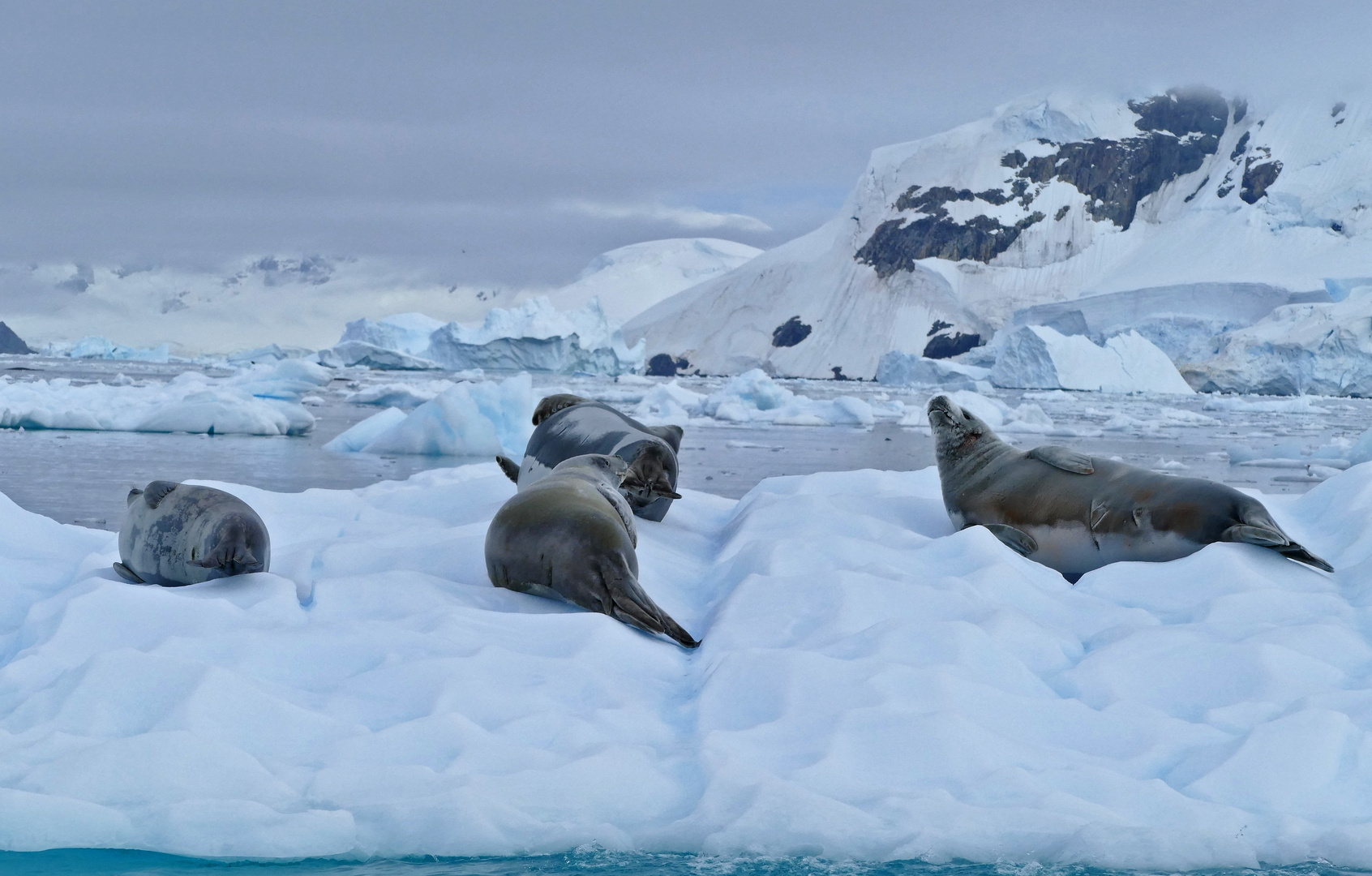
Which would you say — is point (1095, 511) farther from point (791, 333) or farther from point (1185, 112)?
point (1185, 112)

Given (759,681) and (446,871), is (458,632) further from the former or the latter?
(446,871)

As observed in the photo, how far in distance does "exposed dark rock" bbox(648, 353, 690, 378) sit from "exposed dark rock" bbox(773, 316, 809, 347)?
20.4 ft

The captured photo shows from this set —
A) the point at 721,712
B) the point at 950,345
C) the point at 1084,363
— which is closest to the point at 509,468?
the point at 721,712

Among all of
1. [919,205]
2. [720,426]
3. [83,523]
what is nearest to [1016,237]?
[919,205]

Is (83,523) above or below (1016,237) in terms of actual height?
below

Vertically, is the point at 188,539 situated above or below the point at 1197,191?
below

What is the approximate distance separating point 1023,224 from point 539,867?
7696cm

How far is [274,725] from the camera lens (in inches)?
96.7

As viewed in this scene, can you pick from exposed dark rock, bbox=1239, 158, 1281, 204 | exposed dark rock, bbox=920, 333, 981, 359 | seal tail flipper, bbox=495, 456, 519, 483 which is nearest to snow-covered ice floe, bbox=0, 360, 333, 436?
seal tail flipper, bbox=495, 456, 519, 483

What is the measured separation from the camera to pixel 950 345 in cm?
6956

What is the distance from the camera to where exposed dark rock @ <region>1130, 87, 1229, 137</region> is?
257ft

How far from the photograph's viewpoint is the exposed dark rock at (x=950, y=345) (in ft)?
227

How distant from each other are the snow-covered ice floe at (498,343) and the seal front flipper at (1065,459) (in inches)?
1566

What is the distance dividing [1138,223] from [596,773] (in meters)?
82.4
